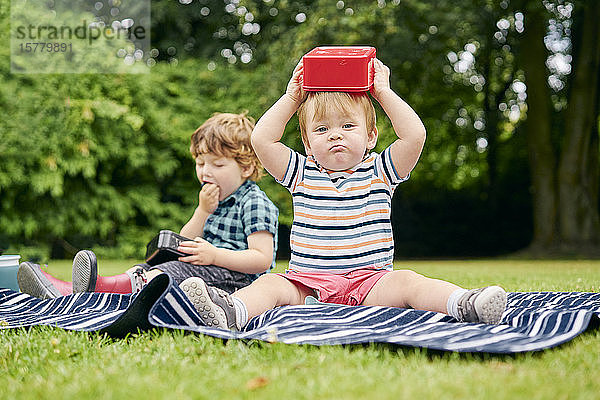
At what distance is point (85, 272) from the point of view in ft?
9.48

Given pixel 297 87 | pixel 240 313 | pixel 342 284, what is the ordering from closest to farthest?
pixel 240 313, pixel 342 284, pixel 297 87

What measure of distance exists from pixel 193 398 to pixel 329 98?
1598 millimetres

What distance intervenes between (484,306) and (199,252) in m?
1.35

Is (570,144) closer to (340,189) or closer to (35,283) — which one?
(340,189)

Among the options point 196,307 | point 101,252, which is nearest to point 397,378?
point 196,307

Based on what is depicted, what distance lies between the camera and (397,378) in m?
1.35

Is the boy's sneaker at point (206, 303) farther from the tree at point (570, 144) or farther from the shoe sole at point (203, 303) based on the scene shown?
the tree at point (570, 144)

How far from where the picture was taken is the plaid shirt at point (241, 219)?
2.91 m

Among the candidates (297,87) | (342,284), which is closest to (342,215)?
(342,284)

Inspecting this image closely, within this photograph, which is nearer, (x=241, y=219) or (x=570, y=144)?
(x=241, y=219)

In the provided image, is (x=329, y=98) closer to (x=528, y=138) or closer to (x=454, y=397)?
(x=454, y=397)

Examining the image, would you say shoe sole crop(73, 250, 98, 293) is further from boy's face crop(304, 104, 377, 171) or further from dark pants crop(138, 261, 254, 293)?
boy's face crop(304, 104, 377, 171)

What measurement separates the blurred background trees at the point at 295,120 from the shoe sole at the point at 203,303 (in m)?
6.19

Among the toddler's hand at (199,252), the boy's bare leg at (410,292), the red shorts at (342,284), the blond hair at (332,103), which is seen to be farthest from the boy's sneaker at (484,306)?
the toddler's hand at (199,252)
